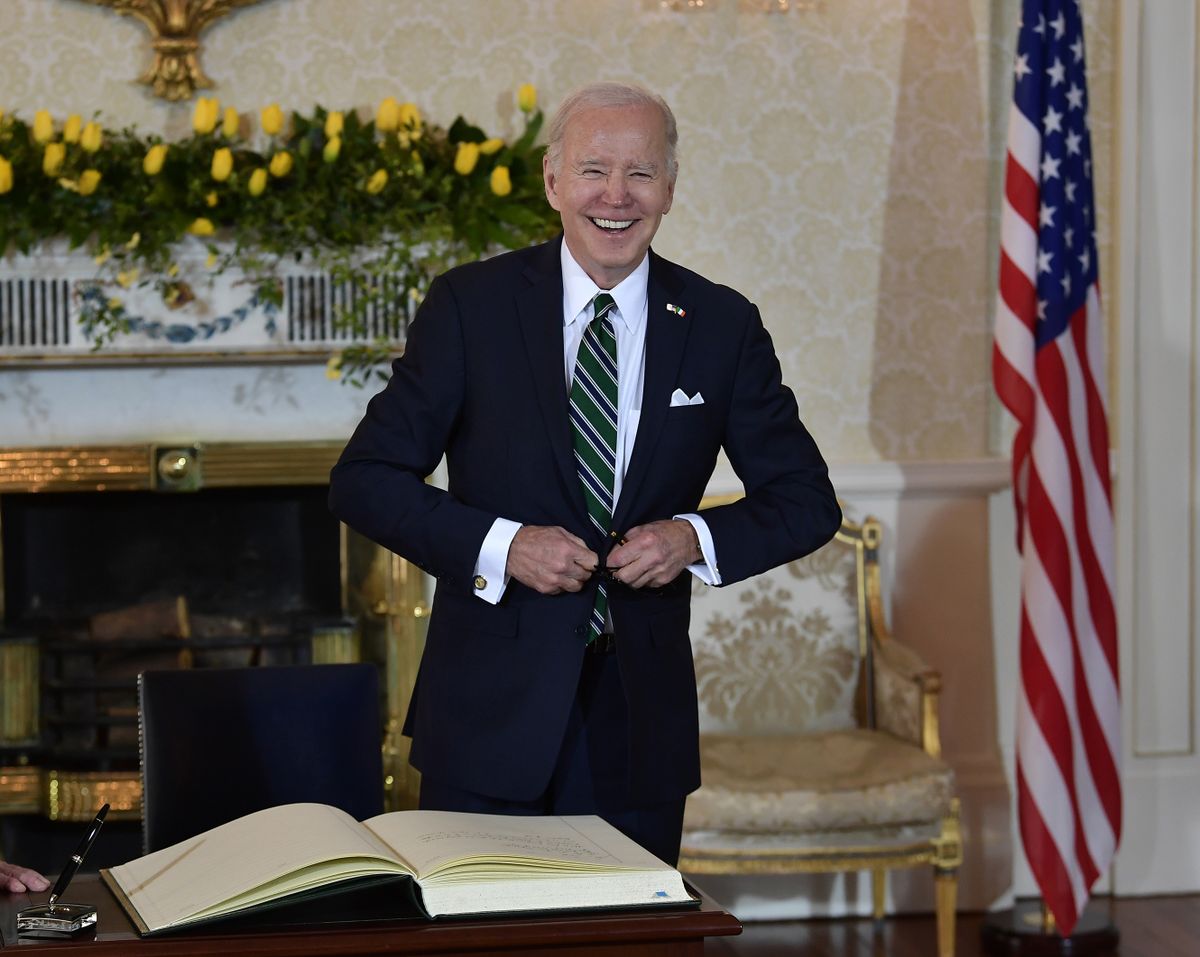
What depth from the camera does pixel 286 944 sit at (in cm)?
133

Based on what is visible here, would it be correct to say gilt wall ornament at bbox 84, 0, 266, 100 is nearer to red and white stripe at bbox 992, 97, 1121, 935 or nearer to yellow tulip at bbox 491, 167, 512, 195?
yellow tulip at bbox 491, 167, 512, 195

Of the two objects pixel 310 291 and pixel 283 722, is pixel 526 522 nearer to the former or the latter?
pixel 283 722

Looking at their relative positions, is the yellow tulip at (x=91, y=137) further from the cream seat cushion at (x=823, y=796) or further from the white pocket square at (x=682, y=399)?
the white pocket square at (x=682, y=399)

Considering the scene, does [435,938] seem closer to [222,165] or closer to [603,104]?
[603,104]

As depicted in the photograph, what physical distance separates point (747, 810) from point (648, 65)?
2.06 m

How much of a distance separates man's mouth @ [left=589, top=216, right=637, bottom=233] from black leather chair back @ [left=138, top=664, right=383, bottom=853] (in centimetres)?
73

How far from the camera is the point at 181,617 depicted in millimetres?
4309

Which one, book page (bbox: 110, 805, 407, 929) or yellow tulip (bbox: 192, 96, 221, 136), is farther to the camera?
yellow tulip (bbox: 192, 96, 221, 136)

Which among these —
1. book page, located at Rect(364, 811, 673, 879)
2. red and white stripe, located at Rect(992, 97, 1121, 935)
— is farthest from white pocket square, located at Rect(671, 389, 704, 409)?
red and white stripe, located at Rect(992, 97, 1121, 935)

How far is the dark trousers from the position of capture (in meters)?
2.00

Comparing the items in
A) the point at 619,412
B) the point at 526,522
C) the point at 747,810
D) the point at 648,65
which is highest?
the point at 648,65

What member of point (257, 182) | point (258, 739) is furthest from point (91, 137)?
point (258, 739)

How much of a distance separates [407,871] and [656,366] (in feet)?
2.86

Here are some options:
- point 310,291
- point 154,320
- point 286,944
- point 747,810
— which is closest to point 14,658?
point 154,320
